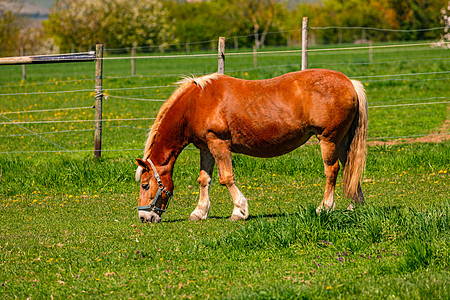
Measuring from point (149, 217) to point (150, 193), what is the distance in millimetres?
309

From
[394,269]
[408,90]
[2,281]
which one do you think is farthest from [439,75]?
[2,281]

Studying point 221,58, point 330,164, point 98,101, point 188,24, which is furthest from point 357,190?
point 188,24

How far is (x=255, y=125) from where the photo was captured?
717 cm

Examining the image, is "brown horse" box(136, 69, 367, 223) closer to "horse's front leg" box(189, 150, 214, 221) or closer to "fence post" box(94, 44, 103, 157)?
"horse's front leg" box(189, 150, 214, 221)

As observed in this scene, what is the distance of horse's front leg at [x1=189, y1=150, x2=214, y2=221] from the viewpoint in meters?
7.52

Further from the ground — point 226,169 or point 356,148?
point 356,148

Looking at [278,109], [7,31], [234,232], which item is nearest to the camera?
[234,232]

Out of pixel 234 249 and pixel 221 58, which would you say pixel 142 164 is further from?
pixel 221 58

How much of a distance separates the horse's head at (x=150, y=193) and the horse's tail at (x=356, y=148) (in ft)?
7.67

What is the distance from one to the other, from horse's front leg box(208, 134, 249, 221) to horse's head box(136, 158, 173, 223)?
2.38 feet

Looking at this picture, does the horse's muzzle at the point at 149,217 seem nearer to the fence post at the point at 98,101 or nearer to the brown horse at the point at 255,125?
the brown horse at the point at 255,125

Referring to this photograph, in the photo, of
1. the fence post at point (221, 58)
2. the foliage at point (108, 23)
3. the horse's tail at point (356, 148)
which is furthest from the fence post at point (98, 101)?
the foliage at point (108, 23)

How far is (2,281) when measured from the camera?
5113 millimetres

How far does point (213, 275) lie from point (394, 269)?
1.62 m
